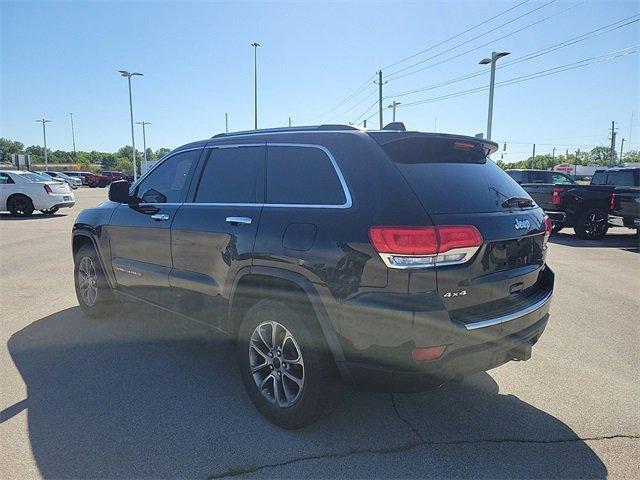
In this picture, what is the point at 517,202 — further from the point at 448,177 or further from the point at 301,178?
the point at 301,178

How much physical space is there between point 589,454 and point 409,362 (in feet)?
4.26

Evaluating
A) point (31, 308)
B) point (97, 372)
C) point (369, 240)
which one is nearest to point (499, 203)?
point (369, 240)

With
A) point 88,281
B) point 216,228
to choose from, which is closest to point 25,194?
point 88,281

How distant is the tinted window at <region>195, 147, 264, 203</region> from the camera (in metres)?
3.39

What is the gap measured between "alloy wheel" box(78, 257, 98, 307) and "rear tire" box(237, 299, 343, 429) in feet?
8.50

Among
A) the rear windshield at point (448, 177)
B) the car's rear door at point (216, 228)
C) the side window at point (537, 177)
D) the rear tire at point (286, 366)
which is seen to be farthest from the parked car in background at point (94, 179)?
the rear windshield at point (448, 177)

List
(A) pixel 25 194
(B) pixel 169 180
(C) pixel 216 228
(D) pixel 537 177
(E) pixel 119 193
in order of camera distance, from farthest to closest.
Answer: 1. (D) pixel 537 177
2. (A) pixel 25 194
3. (E) pixel 119 193
4. (B) pixel 169 180
5. (C) pixel 216 228

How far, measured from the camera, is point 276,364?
10.1ft

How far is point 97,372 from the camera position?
3795 millimetres

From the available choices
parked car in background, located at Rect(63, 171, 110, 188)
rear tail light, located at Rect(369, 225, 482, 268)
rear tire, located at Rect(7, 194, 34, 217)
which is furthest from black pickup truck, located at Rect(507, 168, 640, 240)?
parked car in background, located at Rect(63, 171, 110, 188)

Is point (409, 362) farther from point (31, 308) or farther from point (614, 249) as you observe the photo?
point (614, 249)

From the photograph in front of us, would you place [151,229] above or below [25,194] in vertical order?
above

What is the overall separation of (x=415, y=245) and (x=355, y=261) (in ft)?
1.11

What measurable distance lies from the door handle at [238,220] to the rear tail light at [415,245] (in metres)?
1.03
